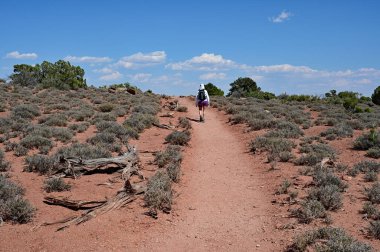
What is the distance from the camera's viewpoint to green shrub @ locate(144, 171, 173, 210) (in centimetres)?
826

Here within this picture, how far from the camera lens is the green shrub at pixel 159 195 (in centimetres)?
826

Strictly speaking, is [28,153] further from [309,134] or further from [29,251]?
[309,134]

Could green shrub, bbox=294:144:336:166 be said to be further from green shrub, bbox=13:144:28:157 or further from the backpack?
green shrub, bbox=13:144:28:157

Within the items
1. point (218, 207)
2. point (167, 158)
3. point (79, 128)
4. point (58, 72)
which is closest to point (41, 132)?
point (79, 128)

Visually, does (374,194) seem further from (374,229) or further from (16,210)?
(16,210)

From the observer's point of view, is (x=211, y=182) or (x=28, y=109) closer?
(x=211, y=182)

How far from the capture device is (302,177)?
34.3 feet

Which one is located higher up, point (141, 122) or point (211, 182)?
point (141, 122)

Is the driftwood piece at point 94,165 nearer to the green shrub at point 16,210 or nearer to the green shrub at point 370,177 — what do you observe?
the green shrub at point 16,210

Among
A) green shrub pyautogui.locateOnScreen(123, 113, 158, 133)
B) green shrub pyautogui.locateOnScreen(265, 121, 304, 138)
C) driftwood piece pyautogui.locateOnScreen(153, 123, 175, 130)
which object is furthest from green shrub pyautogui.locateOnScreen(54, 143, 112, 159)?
green shrub pyautogui.locateOnScreen(265, 121, 304, 138)

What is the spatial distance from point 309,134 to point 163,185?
11.3 meters

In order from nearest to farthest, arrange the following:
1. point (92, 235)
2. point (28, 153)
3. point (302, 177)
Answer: point (92, 235), point (302, 177), point (28, 153)

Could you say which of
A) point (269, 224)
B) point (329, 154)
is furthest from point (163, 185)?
point (329, 154)

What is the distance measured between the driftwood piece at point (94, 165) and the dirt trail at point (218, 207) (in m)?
1.72
